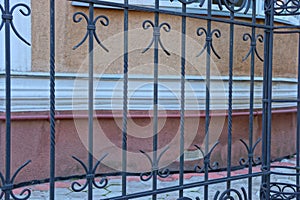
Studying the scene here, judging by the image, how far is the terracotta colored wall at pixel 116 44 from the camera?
339cm

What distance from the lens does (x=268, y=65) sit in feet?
8.21

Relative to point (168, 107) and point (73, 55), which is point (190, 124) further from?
point (73, 55)

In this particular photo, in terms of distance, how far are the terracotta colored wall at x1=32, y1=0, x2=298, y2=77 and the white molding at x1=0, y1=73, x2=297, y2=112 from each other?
0.33 ft

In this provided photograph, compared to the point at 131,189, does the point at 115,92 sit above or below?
above

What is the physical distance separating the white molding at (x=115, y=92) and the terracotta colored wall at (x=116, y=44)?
100mm

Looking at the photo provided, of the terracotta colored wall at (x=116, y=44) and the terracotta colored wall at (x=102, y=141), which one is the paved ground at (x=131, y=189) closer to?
the terracotta colored wall at (x=102, y=141)

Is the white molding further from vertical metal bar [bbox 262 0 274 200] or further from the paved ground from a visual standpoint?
vertical metal bar [bbox 262 0 274 200]

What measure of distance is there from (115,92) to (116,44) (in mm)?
511

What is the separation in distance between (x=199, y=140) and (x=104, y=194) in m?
1.37

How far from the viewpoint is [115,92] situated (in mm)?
3627

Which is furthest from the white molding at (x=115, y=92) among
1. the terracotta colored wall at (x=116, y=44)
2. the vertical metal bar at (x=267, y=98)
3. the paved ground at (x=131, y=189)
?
the vertical metal bar at (x=267, y=98)

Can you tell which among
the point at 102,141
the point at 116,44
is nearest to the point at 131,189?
the point at 102,141

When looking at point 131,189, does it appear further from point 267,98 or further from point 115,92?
point 267,98

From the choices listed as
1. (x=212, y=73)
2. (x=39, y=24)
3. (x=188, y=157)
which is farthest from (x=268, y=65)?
(x=39, y=24)
